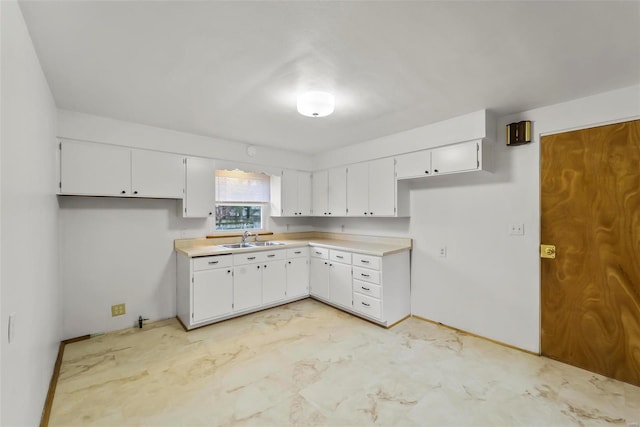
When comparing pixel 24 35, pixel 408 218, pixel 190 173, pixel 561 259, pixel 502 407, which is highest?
pixel 24 35

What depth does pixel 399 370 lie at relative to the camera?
246cm

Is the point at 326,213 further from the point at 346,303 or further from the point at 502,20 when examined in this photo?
the point at 502,20

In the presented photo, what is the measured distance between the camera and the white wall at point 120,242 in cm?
300

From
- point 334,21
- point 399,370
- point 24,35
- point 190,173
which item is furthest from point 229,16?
point 399,370

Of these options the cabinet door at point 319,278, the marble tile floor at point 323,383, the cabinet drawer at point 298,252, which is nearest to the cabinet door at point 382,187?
the cabinet door at point 319,278

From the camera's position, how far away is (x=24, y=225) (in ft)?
4.97

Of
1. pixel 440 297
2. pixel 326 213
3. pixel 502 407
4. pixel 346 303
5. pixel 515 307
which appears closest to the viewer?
pixel 502 407

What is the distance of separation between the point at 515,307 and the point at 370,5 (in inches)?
119

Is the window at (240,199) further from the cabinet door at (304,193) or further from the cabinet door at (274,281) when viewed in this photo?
the cabinet door at (274,281)

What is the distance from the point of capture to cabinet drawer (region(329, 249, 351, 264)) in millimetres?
3748

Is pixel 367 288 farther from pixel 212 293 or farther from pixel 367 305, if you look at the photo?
pixel 212 293

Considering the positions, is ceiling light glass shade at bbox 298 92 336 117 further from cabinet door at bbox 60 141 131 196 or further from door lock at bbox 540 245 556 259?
door lock at bbox 540 245 556 259

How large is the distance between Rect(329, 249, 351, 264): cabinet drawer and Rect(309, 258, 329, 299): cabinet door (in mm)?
153

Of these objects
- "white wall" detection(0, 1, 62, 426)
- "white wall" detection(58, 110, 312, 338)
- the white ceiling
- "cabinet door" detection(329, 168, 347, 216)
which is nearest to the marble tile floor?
"white wall" detection(58, 110, 312, 338)
